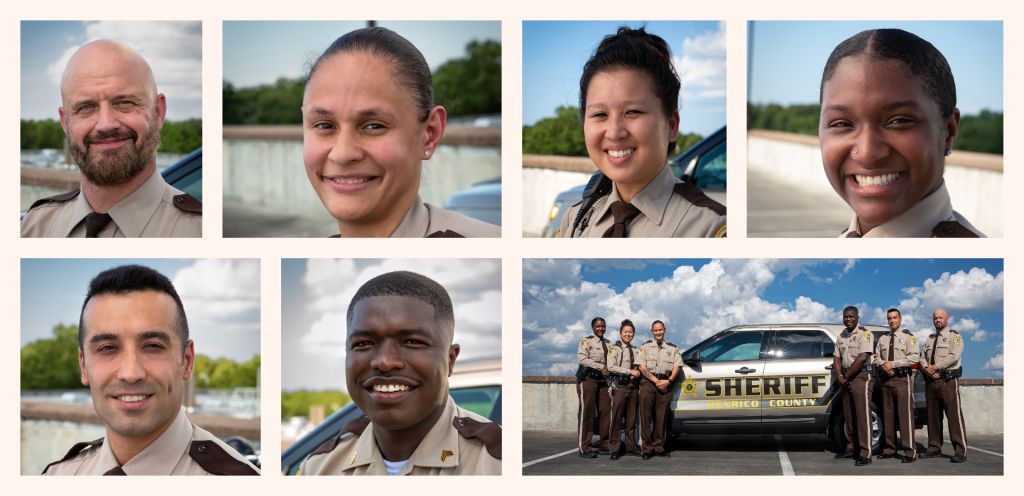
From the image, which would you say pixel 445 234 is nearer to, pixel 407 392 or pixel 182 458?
pixel 407 392

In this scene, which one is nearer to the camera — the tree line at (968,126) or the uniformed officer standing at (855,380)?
the tree line at (968,126)

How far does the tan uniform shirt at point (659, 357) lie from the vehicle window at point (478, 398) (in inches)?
44.7

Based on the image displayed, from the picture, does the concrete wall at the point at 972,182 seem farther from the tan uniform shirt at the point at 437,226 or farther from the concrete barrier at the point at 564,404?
the tan uniform shirt at the point at 437,226

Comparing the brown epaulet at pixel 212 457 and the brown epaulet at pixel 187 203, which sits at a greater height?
the brown epaulet at pixel 187 203

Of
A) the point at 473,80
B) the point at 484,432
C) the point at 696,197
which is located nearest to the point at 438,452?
the point at 484,432

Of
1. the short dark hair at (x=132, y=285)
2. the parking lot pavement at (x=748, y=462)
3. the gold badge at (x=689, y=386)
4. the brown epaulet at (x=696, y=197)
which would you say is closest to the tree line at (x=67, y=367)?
the short dark hair at (x=132, y=285)

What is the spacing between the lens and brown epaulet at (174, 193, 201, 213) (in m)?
4.84

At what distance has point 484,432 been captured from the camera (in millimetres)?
4723

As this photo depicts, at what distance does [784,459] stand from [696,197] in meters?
2.15

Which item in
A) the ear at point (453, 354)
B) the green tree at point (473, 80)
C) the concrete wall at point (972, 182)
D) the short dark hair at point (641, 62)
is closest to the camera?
the short dark hair at point (641, 62)

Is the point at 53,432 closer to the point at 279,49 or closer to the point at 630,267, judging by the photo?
the point at 279,49

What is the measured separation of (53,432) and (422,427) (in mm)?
2572

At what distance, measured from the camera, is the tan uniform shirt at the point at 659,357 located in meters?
5.27

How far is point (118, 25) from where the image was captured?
16.0 feet
